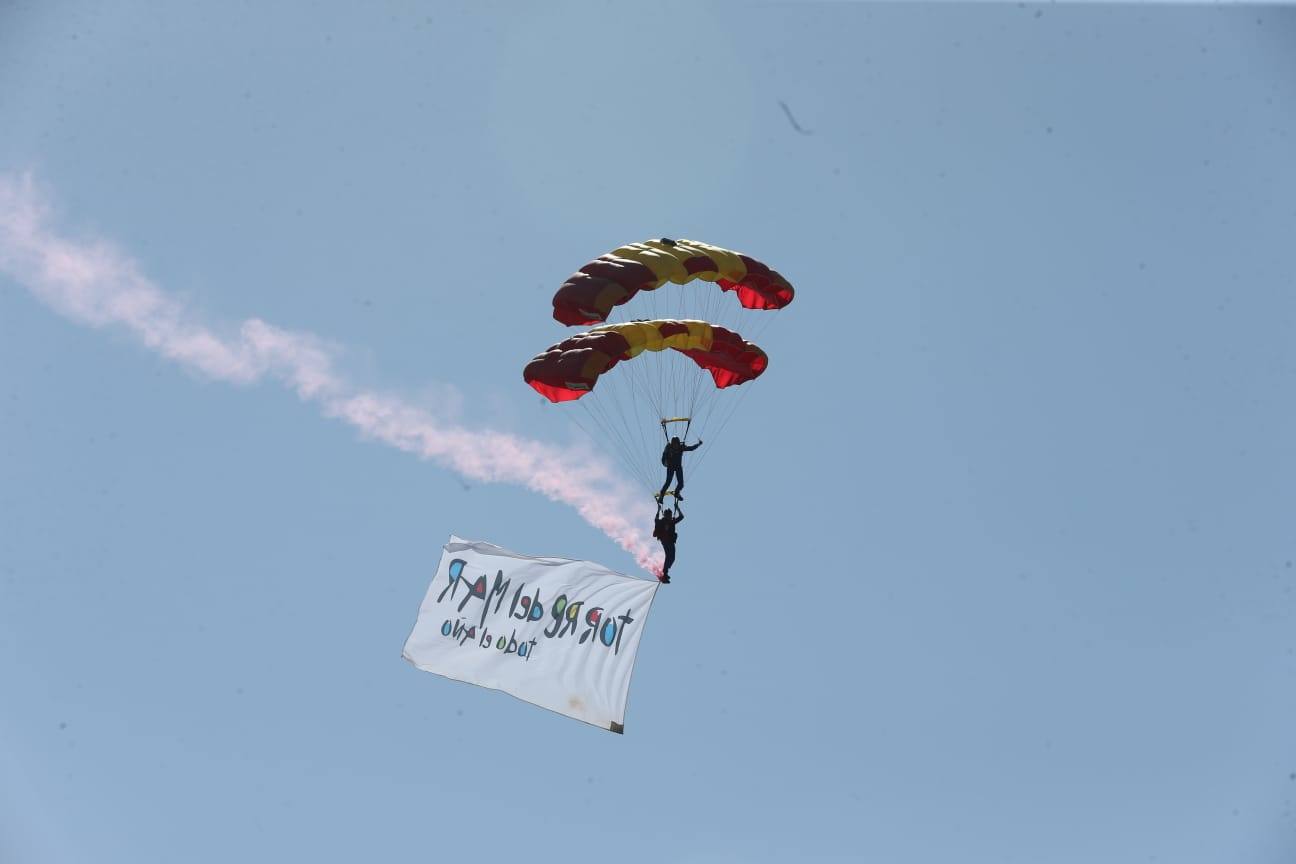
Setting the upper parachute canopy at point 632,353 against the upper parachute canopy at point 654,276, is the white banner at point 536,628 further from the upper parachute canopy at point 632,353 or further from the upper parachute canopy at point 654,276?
the upper parachute canopy at point 654,276

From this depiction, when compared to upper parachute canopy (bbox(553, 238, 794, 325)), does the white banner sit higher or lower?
lower

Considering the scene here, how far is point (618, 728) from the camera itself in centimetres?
1889

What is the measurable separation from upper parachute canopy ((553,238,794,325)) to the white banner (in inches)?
192

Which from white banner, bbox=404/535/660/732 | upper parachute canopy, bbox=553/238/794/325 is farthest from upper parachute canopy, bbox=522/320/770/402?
white banner, bbox=404/535/660/732

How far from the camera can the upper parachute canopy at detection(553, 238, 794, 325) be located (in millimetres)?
20984

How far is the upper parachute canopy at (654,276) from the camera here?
68.8ft

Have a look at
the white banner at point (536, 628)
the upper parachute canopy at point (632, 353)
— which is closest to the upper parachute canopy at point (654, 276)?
the upper parachute canopy at point (632, 353)

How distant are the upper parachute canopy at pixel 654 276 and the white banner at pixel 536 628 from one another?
488cm

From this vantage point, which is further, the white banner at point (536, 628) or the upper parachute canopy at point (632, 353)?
the upper parachute canopy at point (632, 353)

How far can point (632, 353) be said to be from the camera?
72.0ft

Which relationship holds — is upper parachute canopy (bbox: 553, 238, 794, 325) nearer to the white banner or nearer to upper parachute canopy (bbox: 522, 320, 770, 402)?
upper parachute canopy (bbox: 522, 320, 770, 402)

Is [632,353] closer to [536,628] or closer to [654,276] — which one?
[654,276]

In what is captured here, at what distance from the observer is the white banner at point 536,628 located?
19.6m

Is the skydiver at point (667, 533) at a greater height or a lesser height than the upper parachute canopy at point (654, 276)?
lesser
